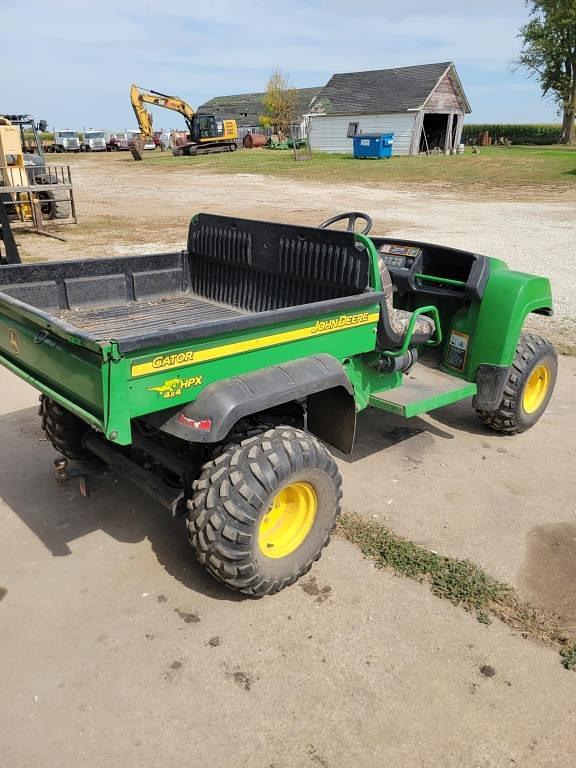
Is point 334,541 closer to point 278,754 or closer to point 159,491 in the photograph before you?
point 159,491

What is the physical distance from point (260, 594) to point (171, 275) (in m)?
2.48

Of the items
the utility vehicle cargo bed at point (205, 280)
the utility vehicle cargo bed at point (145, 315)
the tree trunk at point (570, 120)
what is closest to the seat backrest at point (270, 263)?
the utility vehicle cargo bed at point (205, 280)

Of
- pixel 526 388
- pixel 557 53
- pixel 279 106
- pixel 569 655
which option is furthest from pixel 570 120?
pixel 569 655

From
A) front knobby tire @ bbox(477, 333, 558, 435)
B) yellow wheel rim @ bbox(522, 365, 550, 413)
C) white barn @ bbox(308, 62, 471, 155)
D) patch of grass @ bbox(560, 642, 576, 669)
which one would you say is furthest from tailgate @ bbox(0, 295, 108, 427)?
white barn @ bbox(308, 62, 471, 155)

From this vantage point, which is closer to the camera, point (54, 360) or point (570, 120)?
point (54, 360)

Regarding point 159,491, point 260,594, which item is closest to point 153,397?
point 159,491

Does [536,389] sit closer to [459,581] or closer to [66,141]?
[459,581]

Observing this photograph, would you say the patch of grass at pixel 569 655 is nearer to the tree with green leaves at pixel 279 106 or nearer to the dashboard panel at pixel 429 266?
the dashboard panel at pixel 429 266

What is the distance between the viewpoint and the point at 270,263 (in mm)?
4207

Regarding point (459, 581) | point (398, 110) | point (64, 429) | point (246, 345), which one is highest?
point (398, 110)

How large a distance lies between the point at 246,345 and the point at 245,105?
74.8 m

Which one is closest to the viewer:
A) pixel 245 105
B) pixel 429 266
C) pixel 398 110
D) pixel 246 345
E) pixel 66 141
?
pixel 246 345

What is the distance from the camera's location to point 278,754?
2236 millimetres

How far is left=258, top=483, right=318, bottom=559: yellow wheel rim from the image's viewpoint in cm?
306
